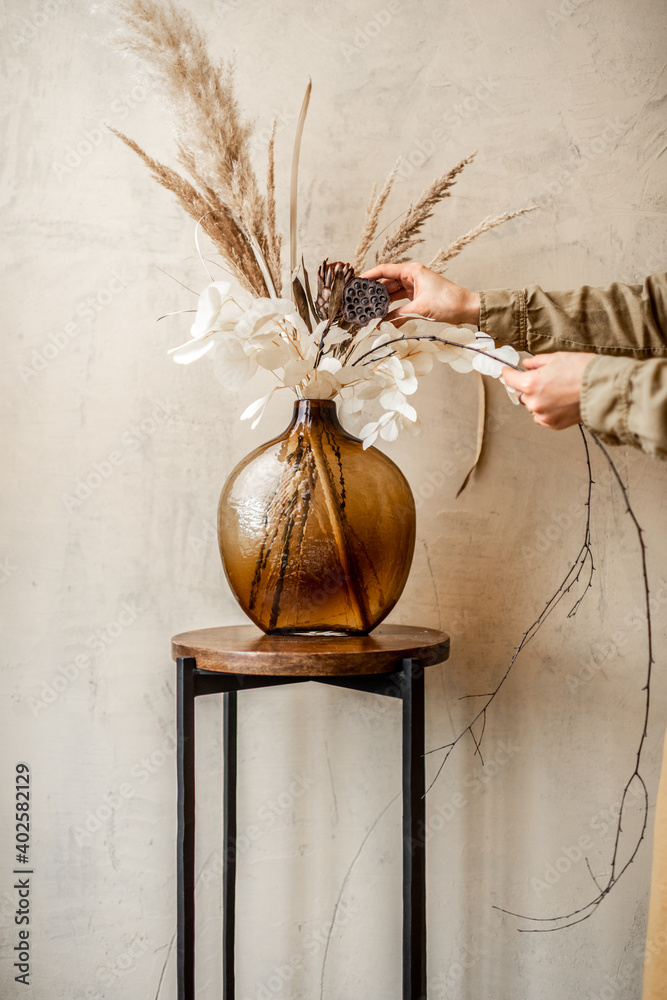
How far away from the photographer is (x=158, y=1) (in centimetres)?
110

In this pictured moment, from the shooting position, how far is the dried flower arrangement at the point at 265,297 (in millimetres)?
835

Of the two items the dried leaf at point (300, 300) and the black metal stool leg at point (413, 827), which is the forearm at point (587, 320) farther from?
the black metal stool leg at point (413, 827)

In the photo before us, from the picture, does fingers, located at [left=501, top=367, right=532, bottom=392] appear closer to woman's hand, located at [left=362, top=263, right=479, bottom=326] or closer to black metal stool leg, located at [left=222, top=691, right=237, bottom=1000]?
woman's hand, located at [left=362, top=263, right=479, bottom=326]

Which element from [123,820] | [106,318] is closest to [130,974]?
[123,820]

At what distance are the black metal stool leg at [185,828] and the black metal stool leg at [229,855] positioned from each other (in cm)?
27

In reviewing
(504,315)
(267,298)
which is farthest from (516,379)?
(267,298)

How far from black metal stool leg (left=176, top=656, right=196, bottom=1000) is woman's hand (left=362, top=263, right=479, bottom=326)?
0.56m

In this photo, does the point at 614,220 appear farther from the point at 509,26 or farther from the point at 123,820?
the point at 123,820

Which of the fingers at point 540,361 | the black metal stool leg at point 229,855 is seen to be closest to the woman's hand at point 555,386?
the fingers at point 540,361

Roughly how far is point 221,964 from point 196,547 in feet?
2.29

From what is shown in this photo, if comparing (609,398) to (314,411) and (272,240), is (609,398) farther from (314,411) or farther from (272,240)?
(272,240)

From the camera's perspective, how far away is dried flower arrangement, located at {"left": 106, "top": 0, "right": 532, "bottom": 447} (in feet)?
2.75

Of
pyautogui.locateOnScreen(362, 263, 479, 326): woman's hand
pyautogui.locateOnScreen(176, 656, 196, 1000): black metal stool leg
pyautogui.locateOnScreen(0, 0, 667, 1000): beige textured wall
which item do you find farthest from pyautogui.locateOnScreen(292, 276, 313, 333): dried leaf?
pyautogui.locateOnScreen(176, 656, 196, 1000): black metal stool leg

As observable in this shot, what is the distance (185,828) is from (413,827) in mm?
265
